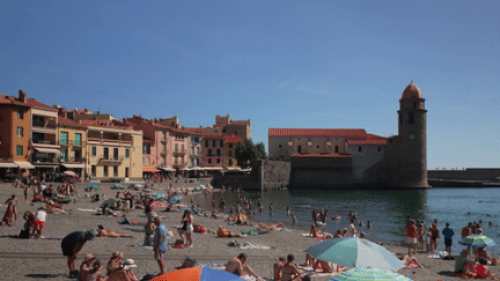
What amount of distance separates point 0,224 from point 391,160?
66.1 m

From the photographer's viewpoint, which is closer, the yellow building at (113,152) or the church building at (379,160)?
the yellow building at (113,152)

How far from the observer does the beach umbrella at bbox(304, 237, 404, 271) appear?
8125 millimetres

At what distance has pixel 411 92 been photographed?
6944 centimetres

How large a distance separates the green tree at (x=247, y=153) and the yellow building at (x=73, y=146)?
30.2 metres

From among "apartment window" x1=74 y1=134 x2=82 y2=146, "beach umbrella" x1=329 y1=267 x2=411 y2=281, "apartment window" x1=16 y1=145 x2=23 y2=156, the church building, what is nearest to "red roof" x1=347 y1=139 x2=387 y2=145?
the church building

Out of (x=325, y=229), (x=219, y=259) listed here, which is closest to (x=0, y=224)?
(x=219, y=259)

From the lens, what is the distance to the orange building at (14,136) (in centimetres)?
3559

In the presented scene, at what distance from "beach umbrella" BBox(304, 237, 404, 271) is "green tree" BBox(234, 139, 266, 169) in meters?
58.5

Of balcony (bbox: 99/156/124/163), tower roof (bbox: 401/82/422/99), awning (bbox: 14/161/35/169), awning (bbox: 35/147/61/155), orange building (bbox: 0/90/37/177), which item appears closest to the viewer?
awning (bbox: 14/161/35/169)

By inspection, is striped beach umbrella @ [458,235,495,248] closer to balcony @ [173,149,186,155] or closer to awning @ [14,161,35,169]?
awning @ [14,161,35,169]

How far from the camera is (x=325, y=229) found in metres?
25.7

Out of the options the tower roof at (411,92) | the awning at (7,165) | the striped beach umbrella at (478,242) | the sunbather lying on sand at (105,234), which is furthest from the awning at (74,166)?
the tower roof at (411,92)

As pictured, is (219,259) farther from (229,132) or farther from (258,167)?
(229,132)

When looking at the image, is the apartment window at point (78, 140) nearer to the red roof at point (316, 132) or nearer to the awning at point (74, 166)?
the awning at point (74, 166)
